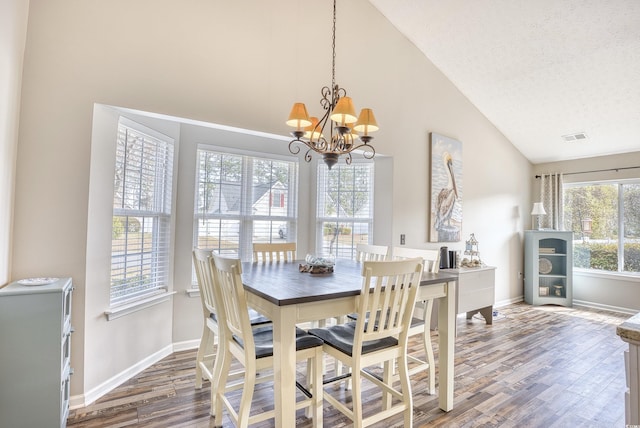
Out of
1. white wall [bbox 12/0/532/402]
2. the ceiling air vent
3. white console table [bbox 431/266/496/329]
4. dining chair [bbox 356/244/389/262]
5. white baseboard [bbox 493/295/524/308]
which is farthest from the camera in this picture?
white baseboard [bbox 493/295/524/308]

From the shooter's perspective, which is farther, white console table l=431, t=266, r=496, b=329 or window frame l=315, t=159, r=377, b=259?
window frame l=315, t=159, r=377, b=259

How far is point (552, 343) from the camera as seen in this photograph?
12.0 ft

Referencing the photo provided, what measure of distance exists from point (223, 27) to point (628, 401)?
3.40 m

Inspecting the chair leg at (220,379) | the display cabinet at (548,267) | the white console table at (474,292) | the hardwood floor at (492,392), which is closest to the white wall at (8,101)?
the hardwood floor at (492,392)

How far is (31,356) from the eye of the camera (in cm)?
180

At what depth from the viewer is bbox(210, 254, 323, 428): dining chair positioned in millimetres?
1750

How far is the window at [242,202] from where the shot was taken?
3.47 metres

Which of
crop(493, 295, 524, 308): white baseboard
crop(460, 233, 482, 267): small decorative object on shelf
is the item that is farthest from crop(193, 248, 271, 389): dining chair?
crop(493, 295, 524, 308): white baseboard

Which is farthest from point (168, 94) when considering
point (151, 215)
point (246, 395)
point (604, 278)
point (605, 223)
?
point (604, 278)

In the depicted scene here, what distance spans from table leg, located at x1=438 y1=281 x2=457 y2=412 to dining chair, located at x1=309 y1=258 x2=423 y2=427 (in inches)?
17.3

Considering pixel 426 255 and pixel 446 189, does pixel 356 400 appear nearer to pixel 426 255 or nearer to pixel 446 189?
pixel 426 255

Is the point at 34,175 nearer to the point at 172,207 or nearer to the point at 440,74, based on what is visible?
the point at 172,207

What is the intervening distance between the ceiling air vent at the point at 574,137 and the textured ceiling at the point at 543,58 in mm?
82

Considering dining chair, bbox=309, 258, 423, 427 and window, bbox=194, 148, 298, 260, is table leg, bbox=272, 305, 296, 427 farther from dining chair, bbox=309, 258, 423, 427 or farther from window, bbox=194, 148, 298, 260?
window, bbox=194, 148, 298, 260
